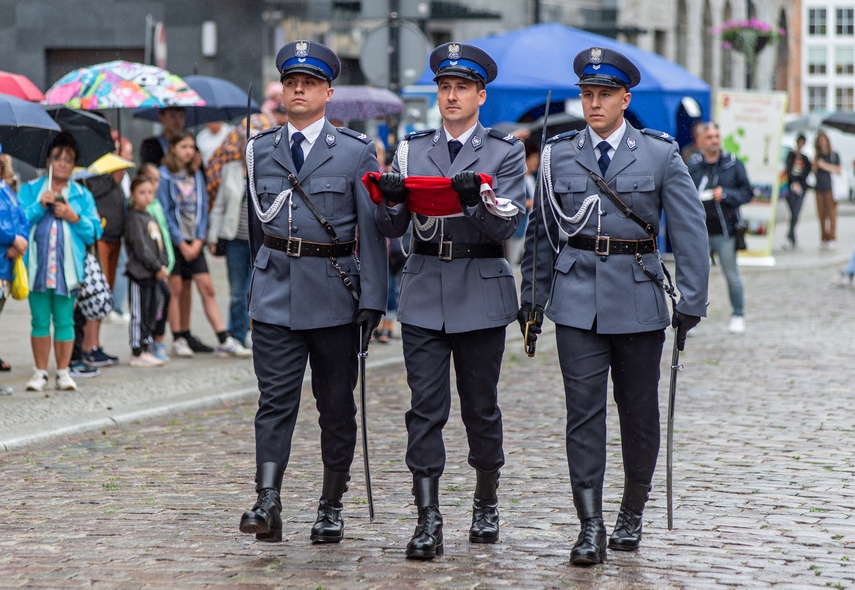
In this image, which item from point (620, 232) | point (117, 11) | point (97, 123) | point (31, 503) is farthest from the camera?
point (117, 11)

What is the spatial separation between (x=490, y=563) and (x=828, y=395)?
16.8 feet

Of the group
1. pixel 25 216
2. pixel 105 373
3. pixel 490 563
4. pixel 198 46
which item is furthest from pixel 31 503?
pixel 198 46

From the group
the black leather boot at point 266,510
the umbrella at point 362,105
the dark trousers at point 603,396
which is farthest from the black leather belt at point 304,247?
the umbrella at point 362,105

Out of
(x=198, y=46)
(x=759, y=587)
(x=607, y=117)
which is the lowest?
(x=759, y=587)

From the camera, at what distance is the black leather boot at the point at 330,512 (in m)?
5.88

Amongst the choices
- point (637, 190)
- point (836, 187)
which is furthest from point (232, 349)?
point (836, 187)

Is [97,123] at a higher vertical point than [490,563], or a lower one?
higher

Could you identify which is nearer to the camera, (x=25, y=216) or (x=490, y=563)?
(x=490, y=563)

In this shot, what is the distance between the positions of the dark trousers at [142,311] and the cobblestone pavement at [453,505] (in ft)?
5.79

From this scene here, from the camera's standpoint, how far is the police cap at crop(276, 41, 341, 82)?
577 cm

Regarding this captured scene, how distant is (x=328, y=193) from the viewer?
585cm

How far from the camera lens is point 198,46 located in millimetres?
23766

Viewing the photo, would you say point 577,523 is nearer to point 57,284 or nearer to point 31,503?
point 31,503

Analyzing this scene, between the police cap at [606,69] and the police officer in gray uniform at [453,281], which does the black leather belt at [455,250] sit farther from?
the police cap at [606,69]
